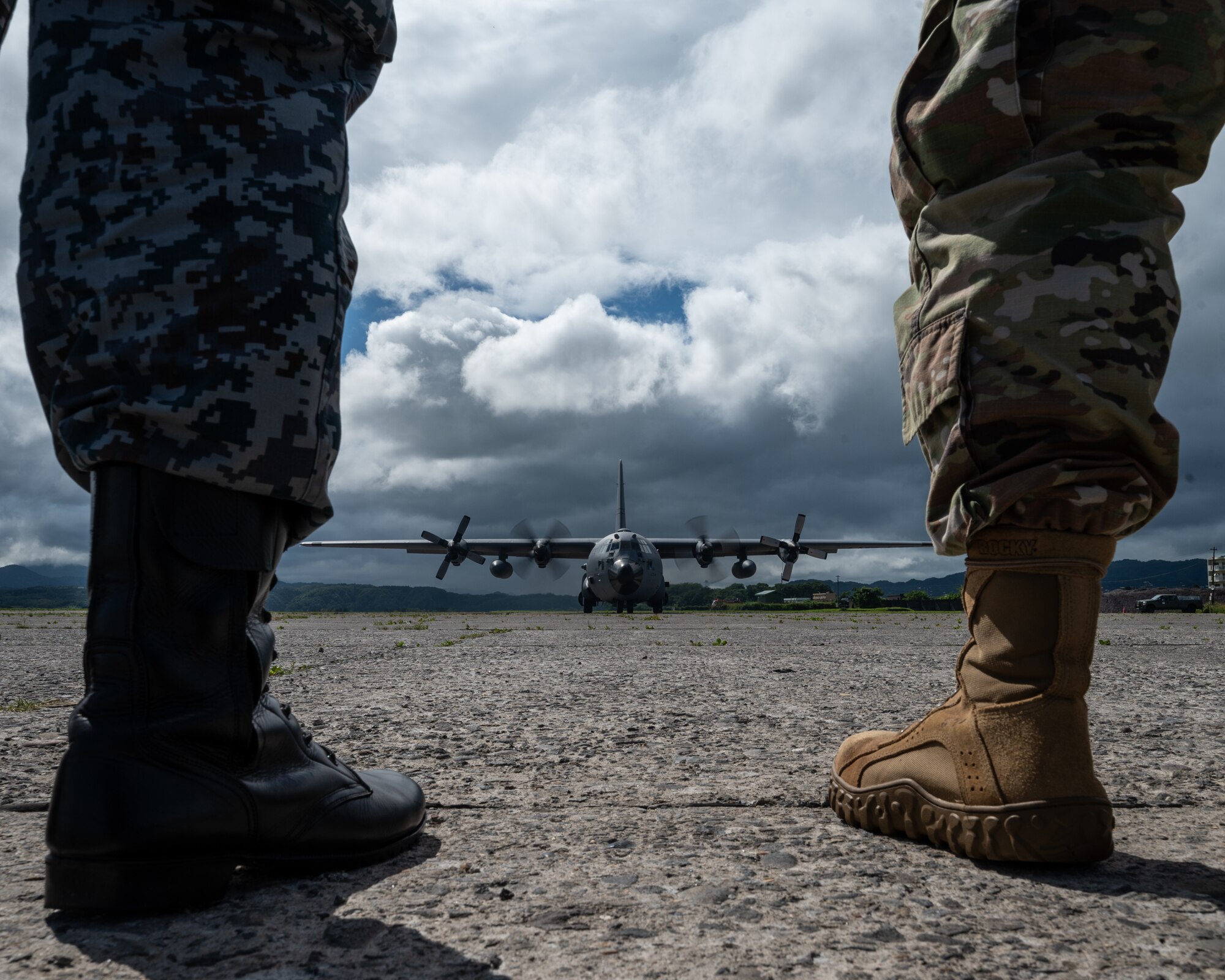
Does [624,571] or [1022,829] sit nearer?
[1022,829]

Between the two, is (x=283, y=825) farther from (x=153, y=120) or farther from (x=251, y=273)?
(x=153, y=120)

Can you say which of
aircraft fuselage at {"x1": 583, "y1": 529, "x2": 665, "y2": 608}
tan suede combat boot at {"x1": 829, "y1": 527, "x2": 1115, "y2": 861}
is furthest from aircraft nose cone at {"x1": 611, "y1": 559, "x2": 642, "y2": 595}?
tan suede combat boot at {"x1": 829, "y1": 527, "x2": 1115, "y2": 861}

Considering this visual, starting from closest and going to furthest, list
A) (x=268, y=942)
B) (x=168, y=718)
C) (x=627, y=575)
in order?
(x=268, y=942) → (x=168, y=718) → (x=627, y=575)

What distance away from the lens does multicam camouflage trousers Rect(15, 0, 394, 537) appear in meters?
0.99

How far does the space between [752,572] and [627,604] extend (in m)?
7.35

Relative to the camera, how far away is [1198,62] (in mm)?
1165

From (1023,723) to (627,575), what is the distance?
20886 mm

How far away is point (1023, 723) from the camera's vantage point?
44.5 inches

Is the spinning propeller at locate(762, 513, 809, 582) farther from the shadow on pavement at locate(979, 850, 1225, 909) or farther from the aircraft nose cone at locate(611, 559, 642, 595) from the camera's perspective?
the shadow on pavement at locate(979, 850, 1225, 909)

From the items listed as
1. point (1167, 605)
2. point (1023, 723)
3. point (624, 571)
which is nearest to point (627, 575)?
point (624, 571)

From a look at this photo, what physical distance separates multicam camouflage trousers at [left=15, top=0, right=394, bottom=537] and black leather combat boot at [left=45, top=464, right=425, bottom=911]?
62mm

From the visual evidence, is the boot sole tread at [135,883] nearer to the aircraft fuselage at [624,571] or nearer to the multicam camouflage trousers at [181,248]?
the multicam camouflage trousers at [181,248]

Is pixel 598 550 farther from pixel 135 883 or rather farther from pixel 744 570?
pixel 135 883

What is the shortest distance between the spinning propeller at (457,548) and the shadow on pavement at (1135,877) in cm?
2963
